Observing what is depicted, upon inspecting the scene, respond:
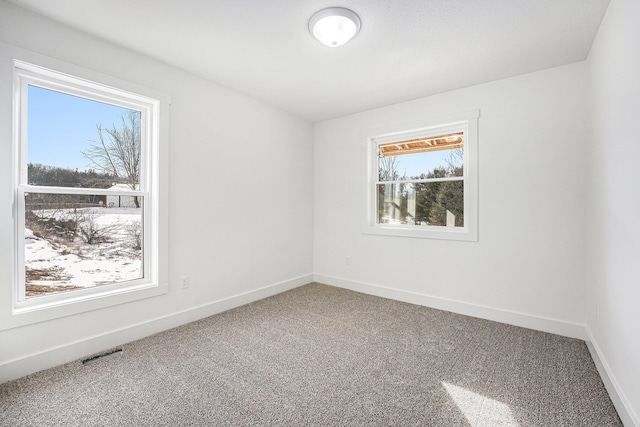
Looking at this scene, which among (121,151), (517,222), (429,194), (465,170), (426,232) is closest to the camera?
(121,151)

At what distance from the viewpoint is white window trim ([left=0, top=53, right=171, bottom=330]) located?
196 centimetres

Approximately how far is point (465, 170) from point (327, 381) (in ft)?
8.37

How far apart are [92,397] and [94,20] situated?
98.1 inches

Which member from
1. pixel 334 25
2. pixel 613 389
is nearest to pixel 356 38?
pixel 334 25

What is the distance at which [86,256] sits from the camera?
233cm

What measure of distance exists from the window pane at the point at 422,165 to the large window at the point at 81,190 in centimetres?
269

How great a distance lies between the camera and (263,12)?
1.93 m

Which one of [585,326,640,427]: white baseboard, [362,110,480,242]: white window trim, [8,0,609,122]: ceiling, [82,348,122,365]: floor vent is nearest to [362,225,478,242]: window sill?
[362,110,480,242]: white window trim

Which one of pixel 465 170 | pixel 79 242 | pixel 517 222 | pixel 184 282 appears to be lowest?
pixel 184 282

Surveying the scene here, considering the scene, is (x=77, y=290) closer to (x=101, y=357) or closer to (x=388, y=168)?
(x=101, y=357)

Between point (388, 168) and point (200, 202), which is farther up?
point (388, 168)

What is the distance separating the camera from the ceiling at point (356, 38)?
1879mm

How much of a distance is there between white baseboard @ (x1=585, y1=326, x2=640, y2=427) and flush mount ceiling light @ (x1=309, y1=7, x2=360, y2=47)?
2.73 meters

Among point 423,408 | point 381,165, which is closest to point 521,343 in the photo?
point 423,408
